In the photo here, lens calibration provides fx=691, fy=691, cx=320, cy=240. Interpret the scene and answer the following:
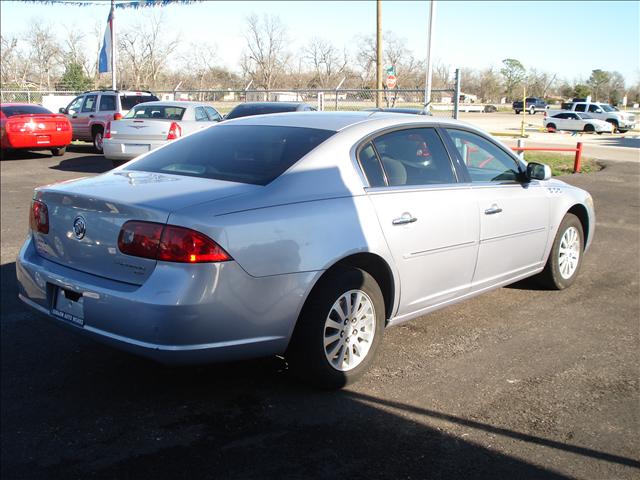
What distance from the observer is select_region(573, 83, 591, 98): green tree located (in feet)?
291

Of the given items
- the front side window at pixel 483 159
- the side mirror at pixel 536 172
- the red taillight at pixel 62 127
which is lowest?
the red taillight at pixel 62 127

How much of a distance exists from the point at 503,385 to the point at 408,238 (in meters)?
1.07

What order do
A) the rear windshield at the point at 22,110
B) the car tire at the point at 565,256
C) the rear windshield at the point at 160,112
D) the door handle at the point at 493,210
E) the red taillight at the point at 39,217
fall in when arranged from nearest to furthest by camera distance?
the red taillight at the point at 39,217
the door handle at the point at 493,210
the car tire at the point at 565,256
the rear windshield at the point at 160,112
the rear windshield at the point at 22,110

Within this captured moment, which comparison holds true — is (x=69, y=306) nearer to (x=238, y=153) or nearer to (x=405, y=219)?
(x=238, y=153)

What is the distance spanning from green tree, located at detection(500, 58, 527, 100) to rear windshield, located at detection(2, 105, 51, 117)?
91.9m

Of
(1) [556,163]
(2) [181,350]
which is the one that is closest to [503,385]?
(2) [181,350]

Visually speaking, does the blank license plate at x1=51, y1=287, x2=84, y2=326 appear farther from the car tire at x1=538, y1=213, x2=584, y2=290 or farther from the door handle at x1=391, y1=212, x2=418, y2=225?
the car tire at x1=538, y1=213, x2=584, y2=290

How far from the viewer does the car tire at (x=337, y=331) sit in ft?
12.8

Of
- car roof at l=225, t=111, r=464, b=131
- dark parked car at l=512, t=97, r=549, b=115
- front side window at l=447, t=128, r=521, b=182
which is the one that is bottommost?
dark parked car at l=512, t=97, r=549, b=115

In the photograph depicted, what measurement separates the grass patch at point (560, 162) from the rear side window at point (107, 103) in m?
12.0

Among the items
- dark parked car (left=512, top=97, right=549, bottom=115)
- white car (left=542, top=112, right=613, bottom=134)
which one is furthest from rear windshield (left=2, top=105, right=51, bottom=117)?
dark parked car (left=512, top=97, right=549, bottom=115)

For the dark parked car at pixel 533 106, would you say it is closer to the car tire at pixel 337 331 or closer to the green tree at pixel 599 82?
the green tree at pixel 599 82

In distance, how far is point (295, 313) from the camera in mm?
3803

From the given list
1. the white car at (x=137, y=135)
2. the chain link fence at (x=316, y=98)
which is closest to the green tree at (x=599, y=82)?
the chain link fence at (x=316, y=98)
